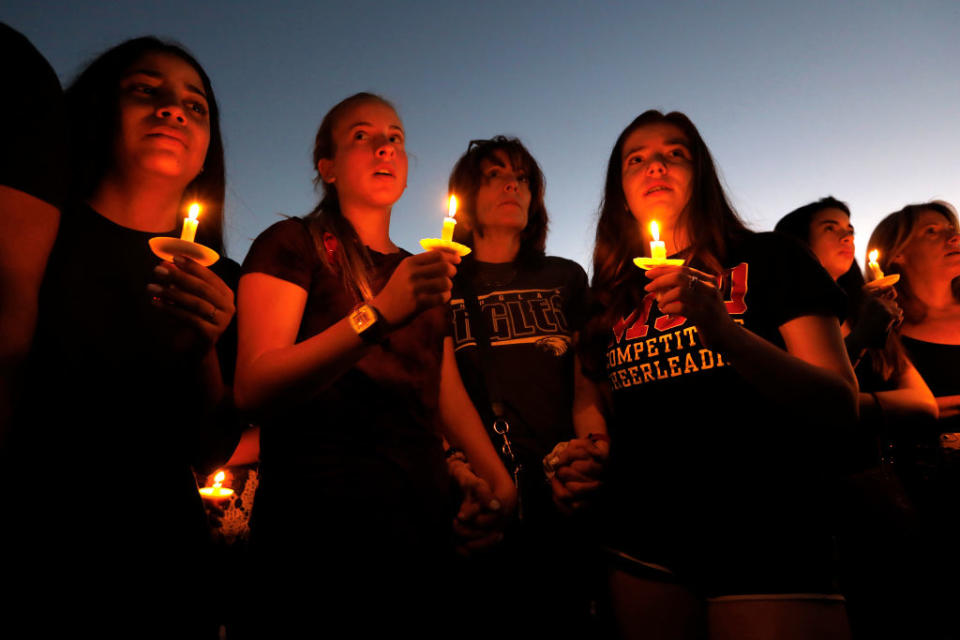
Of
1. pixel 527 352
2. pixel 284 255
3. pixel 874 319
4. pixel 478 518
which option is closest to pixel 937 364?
pixel 874 319

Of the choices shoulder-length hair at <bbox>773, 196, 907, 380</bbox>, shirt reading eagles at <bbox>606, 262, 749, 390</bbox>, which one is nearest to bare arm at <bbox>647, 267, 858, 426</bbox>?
shirt reading eagles at <bbox>606, 262, 749, 390</bbox>

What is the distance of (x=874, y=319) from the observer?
344 centimetres

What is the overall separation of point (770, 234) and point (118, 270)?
9.28 feet

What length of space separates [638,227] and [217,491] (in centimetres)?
288

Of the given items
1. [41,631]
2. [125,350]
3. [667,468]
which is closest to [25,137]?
[125,350]

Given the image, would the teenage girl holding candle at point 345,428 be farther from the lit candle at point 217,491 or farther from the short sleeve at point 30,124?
the lit candle at point 217,491

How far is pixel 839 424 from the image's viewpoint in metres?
2.19

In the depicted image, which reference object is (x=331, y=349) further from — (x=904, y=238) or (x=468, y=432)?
(x=904, y=238)

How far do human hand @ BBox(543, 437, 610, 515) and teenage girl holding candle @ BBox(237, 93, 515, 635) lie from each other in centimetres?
32

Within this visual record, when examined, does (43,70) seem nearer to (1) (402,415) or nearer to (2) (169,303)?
(2) (169,303)

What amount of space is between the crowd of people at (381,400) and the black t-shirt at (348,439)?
0.04 ft

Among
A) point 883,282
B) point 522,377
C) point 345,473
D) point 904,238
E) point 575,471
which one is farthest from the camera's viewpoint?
point 904,238

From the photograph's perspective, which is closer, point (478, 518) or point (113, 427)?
point (113, 427)

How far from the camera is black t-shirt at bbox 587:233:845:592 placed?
2025 millimetres
